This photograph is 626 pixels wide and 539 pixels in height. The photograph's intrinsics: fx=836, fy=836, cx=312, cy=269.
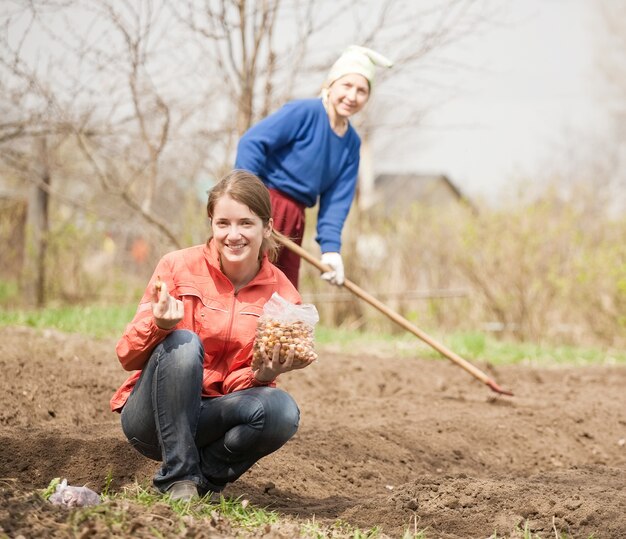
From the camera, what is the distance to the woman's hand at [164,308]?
8.33ft

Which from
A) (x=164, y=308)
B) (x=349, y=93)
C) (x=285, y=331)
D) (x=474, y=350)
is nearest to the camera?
(x=164, y=308)

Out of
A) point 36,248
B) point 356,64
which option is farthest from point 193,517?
point 36,248

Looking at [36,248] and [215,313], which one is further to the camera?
[36,248]

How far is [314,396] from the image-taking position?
5371 millimetres

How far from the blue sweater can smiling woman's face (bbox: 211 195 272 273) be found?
1529 mm

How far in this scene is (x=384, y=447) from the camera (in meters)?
4.12

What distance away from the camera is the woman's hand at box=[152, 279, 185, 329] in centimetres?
254

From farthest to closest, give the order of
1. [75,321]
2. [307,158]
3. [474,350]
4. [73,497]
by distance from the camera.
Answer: [474,350]
[75,321]
[307,158]
[73,497]

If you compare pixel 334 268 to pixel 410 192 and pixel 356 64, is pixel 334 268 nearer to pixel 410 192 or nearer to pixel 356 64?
pixel 356 64

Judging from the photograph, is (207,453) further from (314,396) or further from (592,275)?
(592,275)

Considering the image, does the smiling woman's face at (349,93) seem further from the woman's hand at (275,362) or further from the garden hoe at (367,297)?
the woman's hand at (275,362)

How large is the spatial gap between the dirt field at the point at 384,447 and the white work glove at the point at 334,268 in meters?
0.79

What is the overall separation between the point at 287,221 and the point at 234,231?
1762 millimetres

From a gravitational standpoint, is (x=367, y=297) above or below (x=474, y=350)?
above
